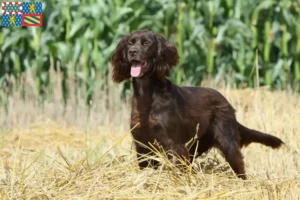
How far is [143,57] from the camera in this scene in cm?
587

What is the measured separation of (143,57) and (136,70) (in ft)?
0.35

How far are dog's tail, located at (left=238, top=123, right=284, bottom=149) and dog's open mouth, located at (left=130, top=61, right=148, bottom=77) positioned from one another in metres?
1.30

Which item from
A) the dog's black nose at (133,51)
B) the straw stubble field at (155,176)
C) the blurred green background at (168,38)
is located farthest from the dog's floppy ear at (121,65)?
the blurred green background at (168,38)

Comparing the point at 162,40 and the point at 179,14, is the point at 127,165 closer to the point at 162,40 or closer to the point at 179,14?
the point at 162,40

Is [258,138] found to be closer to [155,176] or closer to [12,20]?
[155,176]

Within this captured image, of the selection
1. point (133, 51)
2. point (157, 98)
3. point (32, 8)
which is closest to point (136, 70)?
point (133, 51)

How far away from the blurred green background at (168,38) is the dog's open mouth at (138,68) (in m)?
4.74

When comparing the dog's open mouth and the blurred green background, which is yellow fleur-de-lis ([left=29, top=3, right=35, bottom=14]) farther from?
the dog's open mouth

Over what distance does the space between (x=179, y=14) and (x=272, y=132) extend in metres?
3.75

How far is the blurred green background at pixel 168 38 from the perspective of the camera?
10992 mm

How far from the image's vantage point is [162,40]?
20.0 ft

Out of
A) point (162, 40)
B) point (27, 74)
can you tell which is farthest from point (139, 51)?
point (27, 74)

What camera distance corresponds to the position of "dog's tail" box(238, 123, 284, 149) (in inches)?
267

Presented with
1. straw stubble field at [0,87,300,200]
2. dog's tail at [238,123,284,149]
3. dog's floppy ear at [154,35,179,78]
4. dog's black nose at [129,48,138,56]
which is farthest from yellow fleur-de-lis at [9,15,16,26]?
dog's black nose at [129,48,138,56]
